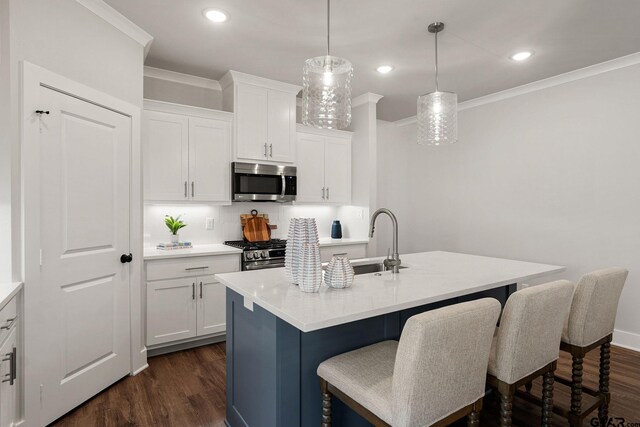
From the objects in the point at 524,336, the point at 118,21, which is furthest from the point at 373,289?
the point at 118,21

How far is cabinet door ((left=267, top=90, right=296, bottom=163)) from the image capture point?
3920mm

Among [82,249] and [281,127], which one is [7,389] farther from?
[281,127]

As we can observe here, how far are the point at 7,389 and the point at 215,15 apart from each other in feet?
8.14

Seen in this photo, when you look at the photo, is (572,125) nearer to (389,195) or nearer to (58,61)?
(389,195)

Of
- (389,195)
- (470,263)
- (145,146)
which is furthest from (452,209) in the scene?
(145,146)

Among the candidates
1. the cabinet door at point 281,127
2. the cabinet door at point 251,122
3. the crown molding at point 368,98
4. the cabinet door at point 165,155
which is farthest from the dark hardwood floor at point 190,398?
the crown molding at point 368,98

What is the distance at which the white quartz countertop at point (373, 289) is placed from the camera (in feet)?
4.67

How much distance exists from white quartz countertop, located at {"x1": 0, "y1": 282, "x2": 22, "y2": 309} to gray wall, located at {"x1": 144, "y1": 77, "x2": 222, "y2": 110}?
225 cm

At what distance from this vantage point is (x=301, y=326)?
1.30m

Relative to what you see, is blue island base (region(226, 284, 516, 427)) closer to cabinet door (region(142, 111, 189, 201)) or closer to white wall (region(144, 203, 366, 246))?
cabinet door (region(142, 111, 189, 201))

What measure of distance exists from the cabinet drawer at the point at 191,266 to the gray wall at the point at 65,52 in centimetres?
116

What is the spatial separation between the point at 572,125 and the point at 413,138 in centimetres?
205

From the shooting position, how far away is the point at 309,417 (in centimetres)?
170

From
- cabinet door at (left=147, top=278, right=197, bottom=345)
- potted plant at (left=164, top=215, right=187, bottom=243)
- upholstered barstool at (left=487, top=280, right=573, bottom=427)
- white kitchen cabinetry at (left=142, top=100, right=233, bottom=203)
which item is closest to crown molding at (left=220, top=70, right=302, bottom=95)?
white kitchen cabinetry at (left=142, top=100, right=233, bottom=203)
